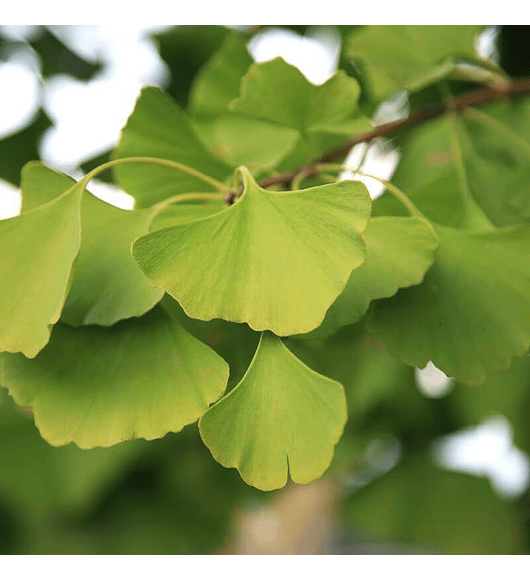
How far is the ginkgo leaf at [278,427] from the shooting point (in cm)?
31

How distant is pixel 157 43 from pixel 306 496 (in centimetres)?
166

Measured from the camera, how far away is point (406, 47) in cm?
59

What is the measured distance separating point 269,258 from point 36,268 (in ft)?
0.42

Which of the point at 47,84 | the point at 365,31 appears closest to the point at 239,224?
the point at 365,31

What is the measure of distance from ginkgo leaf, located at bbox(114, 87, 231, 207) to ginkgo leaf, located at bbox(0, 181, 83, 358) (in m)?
0.16

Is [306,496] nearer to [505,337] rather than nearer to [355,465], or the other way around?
[355,465]

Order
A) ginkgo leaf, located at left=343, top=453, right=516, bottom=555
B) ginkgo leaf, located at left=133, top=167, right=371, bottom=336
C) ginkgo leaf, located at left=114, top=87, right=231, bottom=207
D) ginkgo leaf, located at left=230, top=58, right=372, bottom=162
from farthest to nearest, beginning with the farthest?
ginkgo leaf, located at left=343, top=453, right=516, bottom=555
ginkgo leaf, located at left=114, top=87, right=231, bottom=207
ginkgo leaf, located at left=230, top=58, right=372, bottom=162
ginkgo leaf, located at left=133, top=167, right=371, bottom=336

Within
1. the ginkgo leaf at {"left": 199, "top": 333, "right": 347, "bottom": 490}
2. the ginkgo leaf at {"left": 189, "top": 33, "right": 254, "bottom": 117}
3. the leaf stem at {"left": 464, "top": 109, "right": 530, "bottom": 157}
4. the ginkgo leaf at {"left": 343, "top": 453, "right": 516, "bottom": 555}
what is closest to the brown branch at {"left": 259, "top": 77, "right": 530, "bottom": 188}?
the leaf stem at {"left": 464, "top": 109, "right": 530, "bottom": 157}

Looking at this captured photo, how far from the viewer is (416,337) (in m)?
0.39

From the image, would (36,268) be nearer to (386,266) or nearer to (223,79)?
(386,266)

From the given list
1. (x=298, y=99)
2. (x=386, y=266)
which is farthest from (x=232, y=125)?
(x=386, y=266)

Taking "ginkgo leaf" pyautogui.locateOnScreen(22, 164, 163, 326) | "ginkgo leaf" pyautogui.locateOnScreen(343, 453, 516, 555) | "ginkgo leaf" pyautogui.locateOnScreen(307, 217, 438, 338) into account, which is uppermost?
A: "ginkgo leaf" pyautogui.locateOnScreen(22, 164, 163, 326)

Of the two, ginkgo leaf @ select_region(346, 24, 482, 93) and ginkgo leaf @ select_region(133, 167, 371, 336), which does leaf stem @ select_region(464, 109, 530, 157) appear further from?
ginkgo leaf @ select_region(133, 167, 371, 336)

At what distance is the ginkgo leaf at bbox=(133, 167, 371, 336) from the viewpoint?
297mm
